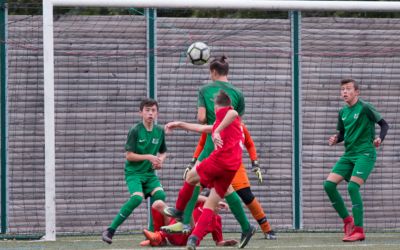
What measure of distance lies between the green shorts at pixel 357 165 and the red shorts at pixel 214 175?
2.48m

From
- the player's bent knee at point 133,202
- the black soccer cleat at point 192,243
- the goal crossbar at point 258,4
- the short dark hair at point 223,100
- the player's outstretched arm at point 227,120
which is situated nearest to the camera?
the black soccer cleat at point 192,243

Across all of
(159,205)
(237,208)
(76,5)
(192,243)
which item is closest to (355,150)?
(237,208)

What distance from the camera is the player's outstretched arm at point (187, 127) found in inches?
385

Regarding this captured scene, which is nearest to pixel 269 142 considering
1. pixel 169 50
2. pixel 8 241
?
pixel 169 50

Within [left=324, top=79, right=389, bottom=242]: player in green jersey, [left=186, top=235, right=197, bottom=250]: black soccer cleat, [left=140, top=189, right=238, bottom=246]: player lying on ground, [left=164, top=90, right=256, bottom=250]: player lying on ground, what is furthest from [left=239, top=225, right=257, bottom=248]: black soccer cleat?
[left=324, top=79, right=389, bottom=242]: player in green jersey

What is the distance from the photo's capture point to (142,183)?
11.3 meters

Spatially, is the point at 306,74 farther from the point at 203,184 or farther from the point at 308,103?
the point at 203,184

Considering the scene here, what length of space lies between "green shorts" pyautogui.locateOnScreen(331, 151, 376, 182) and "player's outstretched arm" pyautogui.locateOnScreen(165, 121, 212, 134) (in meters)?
2.39

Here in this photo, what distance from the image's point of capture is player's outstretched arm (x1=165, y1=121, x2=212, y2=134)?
977 centimetres

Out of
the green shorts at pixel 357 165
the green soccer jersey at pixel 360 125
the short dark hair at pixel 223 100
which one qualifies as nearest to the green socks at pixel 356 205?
the green shorts at pixel 357 165

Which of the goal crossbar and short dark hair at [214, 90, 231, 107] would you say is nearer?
short dark hair at [214, 90, 231, 107]

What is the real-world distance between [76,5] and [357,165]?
3484 millimetres

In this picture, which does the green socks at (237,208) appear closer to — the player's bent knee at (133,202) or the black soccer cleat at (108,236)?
the player's bent knee at (133,202)

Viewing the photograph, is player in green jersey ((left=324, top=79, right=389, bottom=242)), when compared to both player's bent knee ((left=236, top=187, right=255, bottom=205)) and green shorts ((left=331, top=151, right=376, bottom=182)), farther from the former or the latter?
player's bent knee ((left=236, top=187, right=255, bottom=205))
